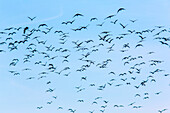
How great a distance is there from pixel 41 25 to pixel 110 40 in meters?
13.1

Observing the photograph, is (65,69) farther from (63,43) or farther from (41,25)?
(41,25)

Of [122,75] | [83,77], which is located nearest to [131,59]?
[122,75]

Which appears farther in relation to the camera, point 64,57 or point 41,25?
point 64,57

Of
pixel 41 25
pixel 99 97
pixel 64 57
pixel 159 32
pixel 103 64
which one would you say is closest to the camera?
pixel 41 25

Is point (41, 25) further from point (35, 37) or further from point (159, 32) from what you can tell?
point (159, 32)

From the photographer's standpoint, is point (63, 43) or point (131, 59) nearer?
point (63, 43)

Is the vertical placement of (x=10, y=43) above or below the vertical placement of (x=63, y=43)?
above

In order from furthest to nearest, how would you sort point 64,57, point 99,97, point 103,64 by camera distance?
1. point 99,97
2. point 103,64
3. point 64,57

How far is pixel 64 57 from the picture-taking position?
274 feet

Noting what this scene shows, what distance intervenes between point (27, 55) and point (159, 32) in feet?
105

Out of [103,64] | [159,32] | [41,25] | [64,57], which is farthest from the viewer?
[103,64]

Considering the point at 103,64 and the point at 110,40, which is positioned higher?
the point at 103,64

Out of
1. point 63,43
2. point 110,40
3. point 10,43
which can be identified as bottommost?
point 110,40

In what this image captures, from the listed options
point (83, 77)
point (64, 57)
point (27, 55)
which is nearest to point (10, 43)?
point (27, 55)
